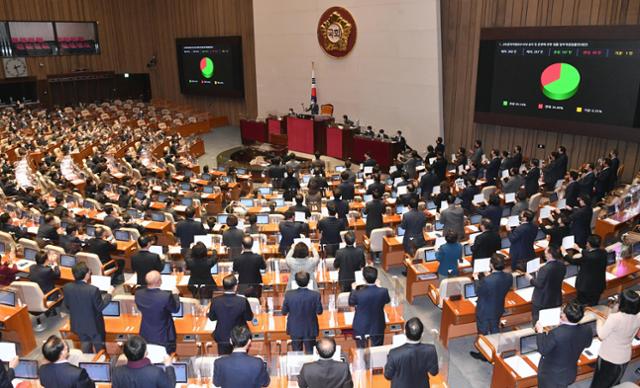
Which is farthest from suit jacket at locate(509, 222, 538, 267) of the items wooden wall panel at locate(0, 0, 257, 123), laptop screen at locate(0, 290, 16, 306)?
wooden wall panel at locate(0, 0, 257, 123)

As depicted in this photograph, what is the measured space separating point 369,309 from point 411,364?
4.54ft

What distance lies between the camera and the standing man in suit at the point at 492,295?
647 cm

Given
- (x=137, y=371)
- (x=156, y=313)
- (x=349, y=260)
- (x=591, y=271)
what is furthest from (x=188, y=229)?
(x=591, y=271)

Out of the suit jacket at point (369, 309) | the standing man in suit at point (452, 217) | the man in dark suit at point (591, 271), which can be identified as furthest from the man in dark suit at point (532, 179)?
the suit jacket at point (369, 309)

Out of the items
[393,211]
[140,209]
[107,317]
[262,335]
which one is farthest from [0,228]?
[393,211]

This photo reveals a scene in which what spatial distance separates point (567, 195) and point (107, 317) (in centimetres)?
993

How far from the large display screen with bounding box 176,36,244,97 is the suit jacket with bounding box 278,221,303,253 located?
18503 mm

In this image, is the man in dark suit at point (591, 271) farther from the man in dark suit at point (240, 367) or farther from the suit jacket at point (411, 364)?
the man in dark suit at point (240, 367)

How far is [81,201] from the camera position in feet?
38.6

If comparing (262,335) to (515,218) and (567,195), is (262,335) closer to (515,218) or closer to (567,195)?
(515,218)

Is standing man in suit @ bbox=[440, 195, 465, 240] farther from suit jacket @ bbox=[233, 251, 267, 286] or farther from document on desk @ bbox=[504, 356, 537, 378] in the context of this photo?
suit jacket @ bbox=[233, 251, 267, 286]

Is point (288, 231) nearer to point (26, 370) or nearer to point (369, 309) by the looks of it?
point (369, 309)

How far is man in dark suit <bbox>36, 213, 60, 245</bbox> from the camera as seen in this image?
9.30m

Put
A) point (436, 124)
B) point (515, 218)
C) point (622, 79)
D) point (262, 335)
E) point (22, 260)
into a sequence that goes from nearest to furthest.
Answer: point (262, 335), point (22, 260), point (515, 218), point (622, 79), point (436, 124)
